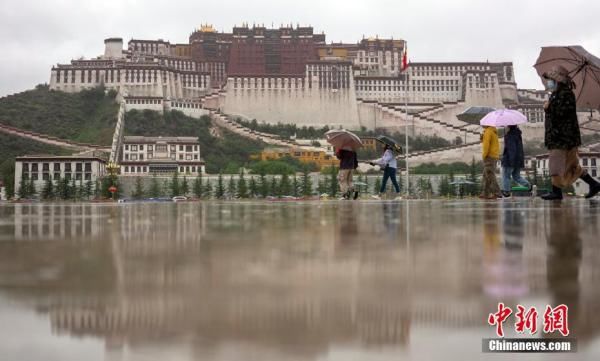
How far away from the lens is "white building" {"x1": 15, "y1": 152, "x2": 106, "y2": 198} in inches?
1768

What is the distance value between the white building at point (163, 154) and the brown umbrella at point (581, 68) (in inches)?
1735

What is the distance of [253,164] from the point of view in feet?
174

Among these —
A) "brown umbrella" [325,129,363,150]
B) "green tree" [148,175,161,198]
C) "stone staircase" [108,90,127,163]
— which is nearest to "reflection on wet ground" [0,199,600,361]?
"brown umbrella" [325,129,363,150]

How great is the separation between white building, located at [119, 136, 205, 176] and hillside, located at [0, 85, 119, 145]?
5633 mm

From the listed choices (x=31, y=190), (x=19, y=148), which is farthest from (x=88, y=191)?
(x=19, y=148)

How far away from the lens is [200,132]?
5825cm

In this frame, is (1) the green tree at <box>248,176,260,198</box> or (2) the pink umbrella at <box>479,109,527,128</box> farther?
(1) the green tree at <box>248,176,260,198</box>

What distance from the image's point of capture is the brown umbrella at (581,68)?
6844 mm

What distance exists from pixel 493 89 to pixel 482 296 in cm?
6697

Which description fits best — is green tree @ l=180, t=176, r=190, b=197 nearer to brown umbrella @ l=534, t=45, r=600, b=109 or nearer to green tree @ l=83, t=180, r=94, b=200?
green tree @ l=83, t=180, r=94, b=200

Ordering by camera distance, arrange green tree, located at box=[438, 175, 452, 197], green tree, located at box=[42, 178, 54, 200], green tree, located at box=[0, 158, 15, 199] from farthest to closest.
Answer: green tree, located at box=[0, 158, 15, 199] < green tree, located at box=[438, 175, 452, 197] < green tree, located at box=[42, 178, 54, 200]

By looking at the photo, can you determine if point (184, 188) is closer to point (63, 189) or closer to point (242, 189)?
point (242, 189)

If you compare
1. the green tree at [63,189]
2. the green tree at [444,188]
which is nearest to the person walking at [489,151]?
the green tree at [444,188]

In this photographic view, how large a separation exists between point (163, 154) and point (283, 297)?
52397 millimetres
